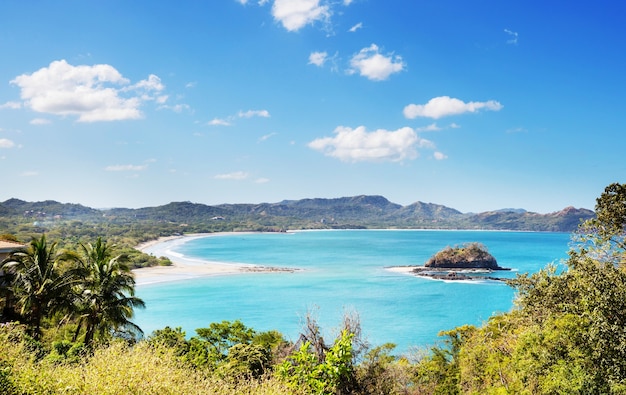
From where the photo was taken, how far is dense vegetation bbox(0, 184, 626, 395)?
10.9 meters

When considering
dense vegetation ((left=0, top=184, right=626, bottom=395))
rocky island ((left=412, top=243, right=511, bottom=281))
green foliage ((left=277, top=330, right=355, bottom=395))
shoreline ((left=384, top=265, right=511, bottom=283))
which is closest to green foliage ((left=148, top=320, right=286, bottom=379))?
dense vegetation ((left=0, top=184, right=626, bottom=395))

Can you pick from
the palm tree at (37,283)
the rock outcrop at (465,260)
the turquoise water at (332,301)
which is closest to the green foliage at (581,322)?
the palm tree at (37,283)

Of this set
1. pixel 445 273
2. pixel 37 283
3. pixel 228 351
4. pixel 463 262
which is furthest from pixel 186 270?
pixel 228 351

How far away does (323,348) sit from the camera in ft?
55.6

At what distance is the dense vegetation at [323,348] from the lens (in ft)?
35.7

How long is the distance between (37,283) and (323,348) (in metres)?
14.5

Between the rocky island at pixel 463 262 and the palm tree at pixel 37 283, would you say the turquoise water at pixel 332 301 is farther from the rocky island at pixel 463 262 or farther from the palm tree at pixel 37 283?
the palm tree at pixel 37 283

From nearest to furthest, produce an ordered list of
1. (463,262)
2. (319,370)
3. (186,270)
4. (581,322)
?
(581,322)
(319,370)
(186,270)
(463,262)

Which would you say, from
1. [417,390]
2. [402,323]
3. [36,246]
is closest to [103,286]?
[36,246]

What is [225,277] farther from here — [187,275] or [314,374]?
[314,374]

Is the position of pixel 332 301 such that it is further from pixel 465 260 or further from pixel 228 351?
pixel 465 260

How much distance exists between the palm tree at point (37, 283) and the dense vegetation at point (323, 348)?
61 millimetres

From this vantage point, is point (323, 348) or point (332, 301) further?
point (332, 301)

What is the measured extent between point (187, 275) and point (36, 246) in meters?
66.5
